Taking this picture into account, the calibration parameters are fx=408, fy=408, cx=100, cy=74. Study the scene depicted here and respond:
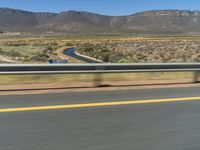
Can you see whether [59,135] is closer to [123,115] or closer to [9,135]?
[9,135]

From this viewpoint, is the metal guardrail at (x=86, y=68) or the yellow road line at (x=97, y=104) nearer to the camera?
the yellow road line at (x=97, y=104)

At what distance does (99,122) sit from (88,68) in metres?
5.18

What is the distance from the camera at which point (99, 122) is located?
675cm

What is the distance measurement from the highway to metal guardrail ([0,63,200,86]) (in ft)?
5.07

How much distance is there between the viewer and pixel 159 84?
1252 cm

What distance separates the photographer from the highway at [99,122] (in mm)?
5554

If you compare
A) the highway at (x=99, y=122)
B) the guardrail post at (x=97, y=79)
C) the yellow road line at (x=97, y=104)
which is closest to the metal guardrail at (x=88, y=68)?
the guardrail post at (x=97, y=79)

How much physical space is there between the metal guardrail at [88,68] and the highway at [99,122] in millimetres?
1544

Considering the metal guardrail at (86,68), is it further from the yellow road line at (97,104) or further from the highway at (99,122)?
the yellow road line at (97,104)

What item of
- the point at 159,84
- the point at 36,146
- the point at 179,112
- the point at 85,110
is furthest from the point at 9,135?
the point at 159,84

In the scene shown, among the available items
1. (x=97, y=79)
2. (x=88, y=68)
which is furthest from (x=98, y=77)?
(x=88, y=68)

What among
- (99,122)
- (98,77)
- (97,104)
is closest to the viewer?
(99,122)

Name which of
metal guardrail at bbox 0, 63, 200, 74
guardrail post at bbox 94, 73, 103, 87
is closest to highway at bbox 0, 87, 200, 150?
metal guardrail at bbox 0, 63, 200, 74

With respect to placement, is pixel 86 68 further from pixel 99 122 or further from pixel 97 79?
pixel 99 122
